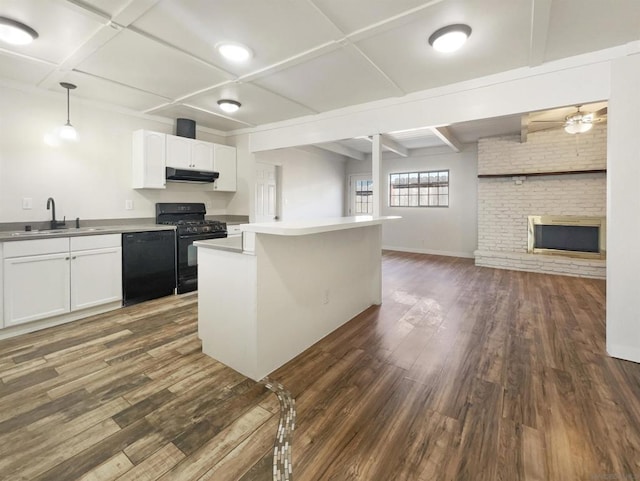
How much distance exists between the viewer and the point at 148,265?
3.83 metres

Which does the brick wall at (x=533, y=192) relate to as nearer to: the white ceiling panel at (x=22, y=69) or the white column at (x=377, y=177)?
the white column at (x=377, y=177)

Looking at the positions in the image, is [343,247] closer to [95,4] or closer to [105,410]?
[105,410]

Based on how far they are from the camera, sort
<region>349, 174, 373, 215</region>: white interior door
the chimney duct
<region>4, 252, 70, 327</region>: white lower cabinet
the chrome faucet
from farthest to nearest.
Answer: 1. <region>349, 174, 373, 215</region>: white interior door
2. the chimney duct
3. the chrome faucet
4. <region>4, 252, 70, 327</region>: white lower cabinet

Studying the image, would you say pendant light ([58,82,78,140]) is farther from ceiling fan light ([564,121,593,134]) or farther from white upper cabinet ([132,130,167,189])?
ceiling fan light ([564,121,593,134])

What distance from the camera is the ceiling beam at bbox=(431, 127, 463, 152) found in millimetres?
5091

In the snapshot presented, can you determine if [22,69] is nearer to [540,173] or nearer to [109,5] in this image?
[109,5]

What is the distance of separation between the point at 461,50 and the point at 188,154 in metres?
3.72

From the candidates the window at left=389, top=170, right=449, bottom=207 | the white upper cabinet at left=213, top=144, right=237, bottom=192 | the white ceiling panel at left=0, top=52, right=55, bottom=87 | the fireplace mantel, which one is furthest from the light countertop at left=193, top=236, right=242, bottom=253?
the window at left=389, top=170, right=449, bottom=207

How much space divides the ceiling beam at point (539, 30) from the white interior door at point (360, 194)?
6.22 meters

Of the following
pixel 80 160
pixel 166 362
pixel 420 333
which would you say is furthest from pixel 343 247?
pixel 80 160

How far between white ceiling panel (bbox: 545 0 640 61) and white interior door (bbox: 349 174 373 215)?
21.0ft

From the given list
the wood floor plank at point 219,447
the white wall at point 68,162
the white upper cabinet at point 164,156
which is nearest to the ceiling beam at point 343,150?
the white upper cabinet at point 164,156

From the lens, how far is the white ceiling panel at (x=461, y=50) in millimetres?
2088

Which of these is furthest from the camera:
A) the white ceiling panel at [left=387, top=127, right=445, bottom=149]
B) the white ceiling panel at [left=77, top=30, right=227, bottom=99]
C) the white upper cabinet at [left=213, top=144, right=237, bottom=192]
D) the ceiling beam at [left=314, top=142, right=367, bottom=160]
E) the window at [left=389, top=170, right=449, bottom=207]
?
the window at [left=389, top=170, right=449, bottom=207]
